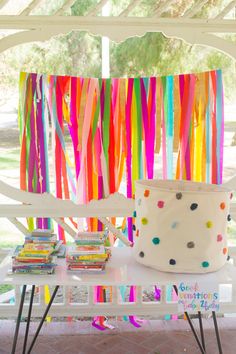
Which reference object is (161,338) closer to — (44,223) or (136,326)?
(136,326)

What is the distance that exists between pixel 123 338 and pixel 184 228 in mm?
1133

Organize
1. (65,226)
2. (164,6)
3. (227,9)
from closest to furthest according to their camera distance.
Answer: (164,6) → (227,9) → (65,226)

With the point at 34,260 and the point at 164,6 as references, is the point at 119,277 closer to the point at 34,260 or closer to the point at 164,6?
the point at 34,260

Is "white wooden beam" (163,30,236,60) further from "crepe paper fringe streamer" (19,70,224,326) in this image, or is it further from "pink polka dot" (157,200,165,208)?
"pink polka dot" (157,200,165,208)

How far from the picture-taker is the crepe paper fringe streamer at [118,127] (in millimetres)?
2531

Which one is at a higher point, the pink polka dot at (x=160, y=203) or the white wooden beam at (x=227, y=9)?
the white wooden beam at (x=227, y=9)

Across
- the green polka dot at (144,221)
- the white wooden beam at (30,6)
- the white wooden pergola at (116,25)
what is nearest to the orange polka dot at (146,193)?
the green polka dot at (144,221)

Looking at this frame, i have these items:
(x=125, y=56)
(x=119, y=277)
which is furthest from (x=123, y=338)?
(x=125, y=56)

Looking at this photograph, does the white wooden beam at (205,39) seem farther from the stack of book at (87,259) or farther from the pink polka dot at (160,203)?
the stack of book at (87,259)

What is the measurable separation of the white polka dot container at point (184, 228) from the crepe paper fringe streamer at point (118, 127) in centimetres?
68

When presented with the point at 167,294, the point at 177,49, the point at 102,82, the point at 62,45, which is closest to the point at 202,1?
the point at 102,82

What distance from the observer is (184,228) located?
1.85 metres

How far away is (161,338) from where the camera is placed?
8.75ft

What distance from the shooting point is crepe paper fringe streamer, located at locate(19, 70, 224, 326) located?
→ 2531 millimetres
